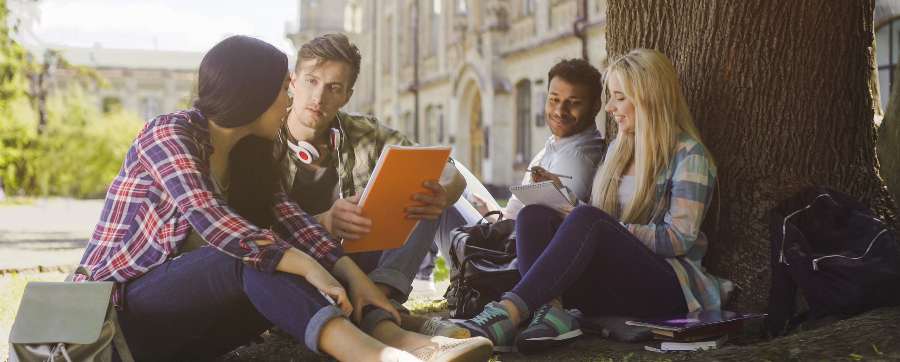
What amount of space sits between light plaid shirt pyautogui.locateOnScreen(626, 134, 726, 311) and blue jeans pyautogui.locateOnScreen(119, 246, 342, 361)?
5.01ft

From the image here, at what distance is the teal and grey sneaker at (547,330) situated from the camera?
356 centimetres

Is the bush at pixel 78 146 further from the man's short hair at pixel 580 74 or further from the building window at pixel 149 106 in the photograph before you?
the man's short hair at pixel 580 74

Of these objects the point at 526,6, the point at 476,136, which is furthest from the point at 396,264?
the point at 476,136

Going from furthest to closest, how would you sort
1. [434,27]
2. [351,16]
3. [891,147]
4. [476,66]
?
[351,16], [434,27], [476,66], [891,147]

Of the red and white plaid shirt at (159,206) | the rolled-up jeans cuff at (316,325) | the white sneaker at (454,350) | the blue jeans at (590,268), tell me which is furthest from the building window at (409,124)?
the rolled-up jeans cuff at (316,325)

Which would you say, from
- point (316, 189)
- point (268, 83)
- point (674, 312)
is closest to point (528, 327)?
point (674, 312)

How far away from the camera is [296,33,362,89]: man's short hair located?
161 inches

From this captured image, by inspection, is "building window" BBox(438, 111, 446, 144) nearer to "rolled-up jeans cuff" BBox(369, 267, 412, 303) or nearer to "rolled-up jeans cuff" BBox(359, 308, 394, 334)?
"rolled-up jeans cuff" BBox(369, 267, 412, 303)

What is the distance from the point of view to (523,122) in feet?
77.3

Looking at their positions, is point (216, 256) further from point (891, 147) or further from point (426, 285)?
point (891, 147)

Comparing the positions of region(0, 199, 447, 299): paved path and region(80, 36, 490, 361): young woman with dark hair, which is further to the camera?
region(0, 199, 447, 299): paved path

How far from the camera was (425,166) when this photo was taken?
3.50 metres

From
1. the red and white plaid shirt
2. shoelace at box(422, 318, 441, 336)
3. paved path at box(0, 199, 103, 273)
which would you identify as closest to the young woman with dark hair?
the red and white plaid shirt

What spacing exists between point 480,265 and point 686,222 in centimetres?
98
